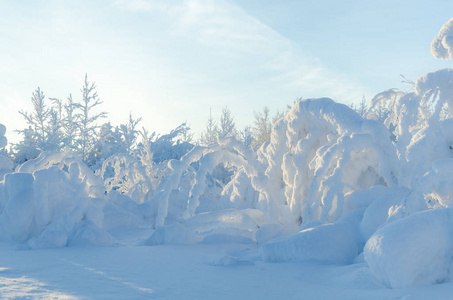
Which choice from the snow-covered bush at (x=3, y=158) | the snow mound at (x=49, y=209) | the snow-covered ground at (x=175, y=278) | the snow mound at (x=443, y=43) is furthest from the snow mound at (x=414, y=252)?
the snow-covered bush at (x=3, y=158)

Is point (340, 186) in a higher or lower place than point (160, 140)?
lower

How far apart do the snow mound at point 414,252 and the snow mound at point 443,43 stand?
16.5 feet

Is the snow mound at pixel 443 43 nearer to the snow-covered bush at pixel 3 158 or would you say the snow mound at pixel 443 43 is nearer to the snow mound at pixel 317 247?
the snow mound at pixel 317 247

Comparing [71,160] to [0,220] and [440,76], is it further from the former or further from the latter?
[440,76]

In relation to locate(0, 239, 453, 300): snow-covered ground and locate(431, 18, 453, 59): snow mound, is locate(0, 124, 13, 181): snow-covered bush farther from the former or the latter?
locate(431, 18, 453, 59): snow mound

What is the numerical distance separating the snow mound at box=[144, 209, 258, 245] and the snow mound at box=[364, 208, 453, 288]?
3.15m

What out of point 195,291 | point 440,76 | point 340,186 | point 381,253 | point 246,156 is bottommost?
point 195,291

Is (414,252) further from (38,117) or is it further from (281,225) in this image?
(38,117)

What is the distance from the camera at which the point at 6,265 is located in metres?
4.32

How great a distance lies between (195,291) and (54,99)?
25353 millimetres

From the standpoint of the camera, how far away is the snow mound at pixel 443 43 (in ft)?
24.0

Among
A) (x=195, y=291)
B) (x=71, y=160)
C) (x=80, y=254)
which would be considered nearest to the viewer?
(x=195, y=291)

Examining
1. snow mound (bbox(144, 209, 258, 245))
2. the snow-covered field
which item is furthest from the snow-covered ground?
snow mound (bbox(144, 209, 258, 245))

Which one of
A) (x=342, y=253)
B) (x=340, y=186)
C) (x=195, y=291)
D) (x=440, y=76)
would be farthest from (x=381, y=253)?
(x=440, y=76)
